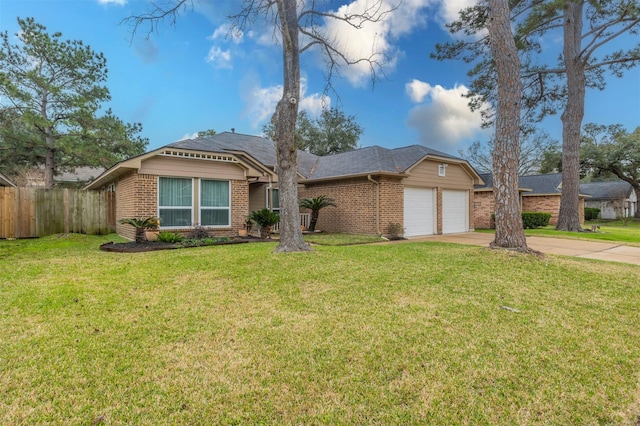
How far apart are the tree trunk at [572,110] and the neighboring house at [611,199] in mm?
22003

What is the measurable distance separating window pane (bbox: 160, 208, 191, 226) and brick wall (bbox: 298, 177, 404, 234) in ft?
19.7

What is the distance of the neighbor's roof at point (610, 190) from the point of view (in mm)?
33281

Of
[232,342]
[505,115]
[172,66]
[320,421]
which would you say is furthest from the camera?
[172,66]

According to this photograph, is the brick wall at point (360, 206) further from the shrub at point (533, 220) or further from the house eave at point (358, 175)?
the shrub at point (533, 220)

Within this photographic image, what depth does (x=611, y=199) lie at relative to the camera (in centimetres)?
3341

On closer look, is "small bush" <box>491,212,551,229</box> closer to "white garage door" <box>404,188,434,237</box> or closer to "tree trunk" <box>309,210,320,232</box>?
"white garage door" <box>404,188,434,237</box>

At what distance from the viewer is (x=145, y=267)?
252 inches

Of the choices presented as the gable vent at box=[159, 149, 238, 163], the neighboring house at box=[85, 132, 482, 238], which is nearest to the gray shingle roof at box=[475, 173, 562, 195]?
the neighboring house at box=[85, 132, 482, 238]

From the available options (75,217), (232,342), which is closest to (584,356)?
(232,342)

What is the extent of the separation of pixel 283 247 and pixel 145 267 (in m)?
3.01

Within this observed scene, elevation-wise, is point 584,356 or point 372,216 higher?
point 372,216

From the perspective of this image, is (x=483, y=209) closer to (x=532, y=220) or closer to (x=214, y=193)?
(x=532, y=220)

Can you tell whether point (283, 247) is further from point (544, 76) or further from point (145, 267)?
point (544, 76)

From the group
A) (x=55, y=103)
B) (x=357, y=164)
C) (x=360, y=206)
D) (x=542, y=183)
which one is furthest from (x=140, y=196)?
(x=542, y=183)
